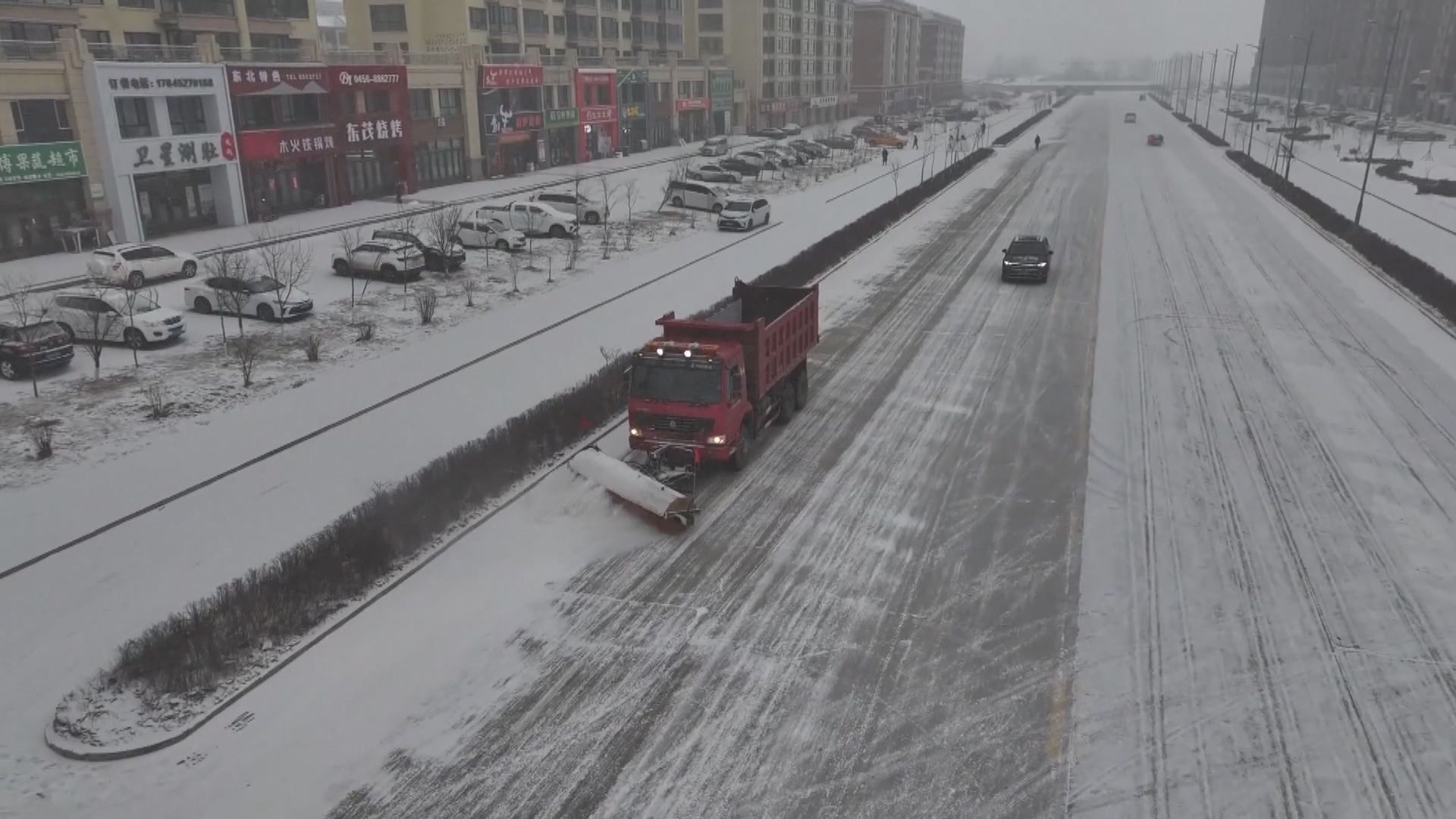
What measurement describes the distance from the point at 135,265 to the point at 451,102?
30.4 metres

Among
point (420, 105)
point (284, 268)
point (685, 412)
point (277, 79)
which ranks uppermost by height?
point (277, 79)

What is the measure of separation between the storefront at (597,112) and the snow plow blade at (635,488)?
61108mm

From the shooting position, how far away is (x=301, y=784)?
994 cm

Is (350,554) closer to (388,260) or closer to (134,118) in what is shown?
(388,260)

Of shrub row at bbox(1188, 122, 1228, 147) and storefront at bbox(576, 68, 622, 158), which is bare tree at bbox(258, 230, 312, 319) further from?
shrub row at bbox(1188, 122, 1228, 147)

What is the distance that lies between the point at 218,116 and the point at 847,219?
3003 centimetres

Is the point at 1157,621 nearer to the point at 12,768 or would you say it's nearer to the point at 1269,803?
the point at 1269,803

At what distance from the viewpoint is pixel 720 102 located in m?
98.9

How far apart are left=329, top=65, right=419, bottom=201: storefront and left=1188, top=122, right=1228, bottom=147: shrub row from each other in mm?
74789

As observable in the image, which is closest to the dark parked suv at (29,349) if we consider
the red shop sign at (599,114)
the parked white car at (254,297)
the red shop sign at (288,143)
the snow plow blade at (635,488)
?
the parked white car at (254,297)

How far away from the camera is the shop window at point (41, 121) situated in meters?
36.2

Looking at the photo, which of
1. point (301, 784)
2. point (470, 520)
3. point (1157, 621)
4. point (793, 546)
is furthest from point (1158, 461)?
point (301, 784)

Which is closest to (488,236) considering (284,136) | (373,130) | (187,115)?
(284,136)

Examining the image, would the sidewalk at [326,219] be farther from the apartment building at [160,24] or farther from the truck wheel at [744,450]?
the truck wheel at [744,450]
